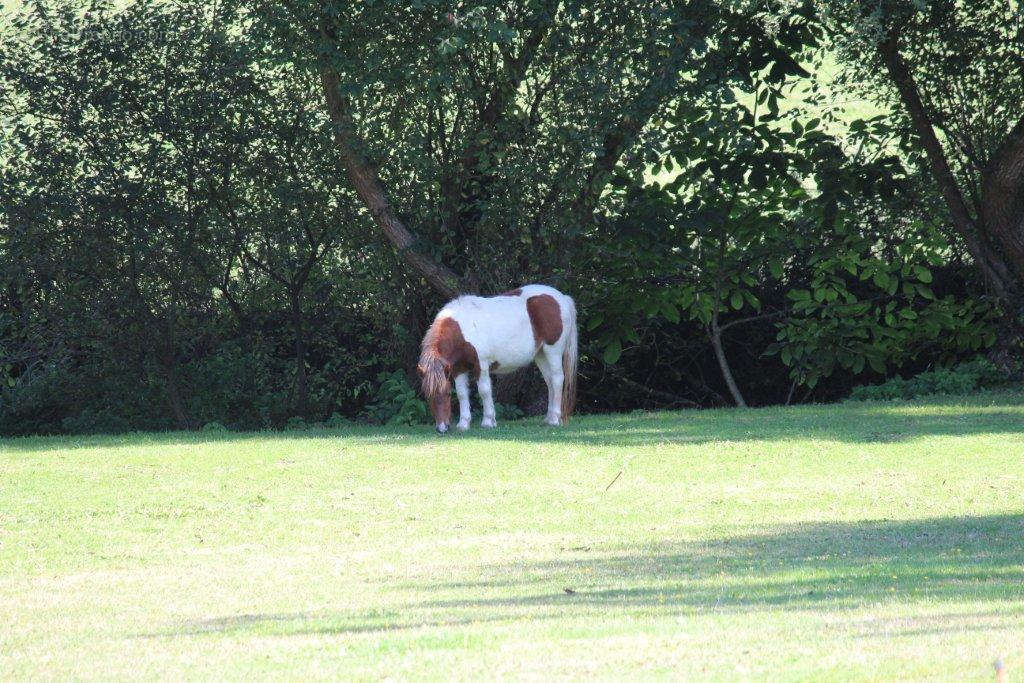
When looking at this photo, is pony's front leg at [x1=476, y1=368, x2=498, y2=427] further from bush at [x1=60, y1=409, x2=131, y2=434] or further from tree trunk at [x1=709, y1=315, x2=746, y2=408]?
tree trunk at [x1=709, y1=315, x2=746, y2=408]

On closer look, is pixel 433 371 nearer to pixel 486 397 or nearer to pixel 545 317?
pixel 486 397

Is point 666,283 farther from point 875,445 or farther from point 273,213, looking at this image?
point 875,445

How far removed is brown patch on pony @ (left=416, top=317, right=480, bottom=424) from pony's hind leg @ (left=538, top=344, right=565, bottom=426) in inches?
41.4

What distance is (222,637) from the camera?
25.1ft

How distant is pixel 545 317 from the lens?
1823 centimetres

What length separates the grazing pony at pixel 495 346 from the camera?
1738 centimetres

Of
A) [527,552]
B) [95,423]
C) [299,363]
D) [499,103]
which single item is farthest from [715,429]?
[95,423]

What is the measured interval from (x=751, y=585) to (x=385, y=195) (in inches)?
517

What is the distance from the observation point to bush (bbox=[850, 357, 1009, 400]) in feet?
72.6

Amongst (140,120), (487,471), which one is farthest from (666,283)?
(487,471)

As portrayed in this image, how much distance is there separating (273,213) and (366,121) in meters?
1.99

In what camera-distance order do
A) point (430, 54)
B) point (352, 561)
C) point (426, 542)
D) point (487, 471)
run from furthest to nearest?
point (430, 54) → point (487, 471) → point (426, 542) → point (352, 561)

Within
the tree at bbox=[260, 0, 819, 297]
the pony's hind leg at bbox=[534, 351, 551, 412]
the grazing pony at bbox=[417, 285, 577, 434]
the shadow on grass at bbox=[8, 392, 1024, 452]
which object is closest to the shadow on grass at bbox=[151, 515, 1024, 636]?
the shadow on grass at bbox=[8, 392, 1024, 452]

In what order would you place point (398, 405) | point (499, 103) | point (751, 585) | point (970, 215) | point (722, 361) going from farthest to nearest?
1. point (722, 361)
2. point (970, 215)
3. point (499, 103)
4. point (398, 405)
5. point (751, 585)
